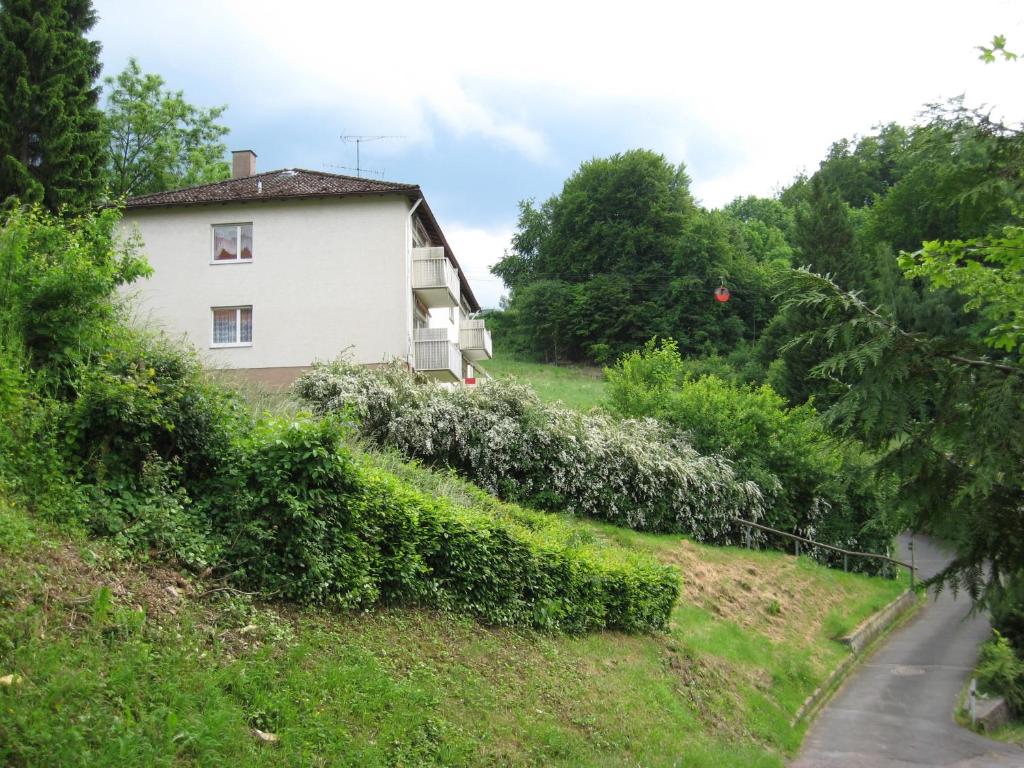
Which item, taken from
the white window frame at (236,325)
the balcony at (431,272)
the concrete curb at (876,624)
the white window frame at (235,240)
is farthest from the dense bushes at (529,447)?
the white window frame at (235,240)

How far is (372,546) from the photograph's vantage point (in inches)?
423

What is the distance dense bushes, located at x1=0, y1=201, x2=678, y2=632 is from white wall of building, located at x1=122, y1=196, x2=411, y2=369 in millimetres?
19403

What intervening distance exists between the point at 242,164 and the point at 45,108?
970cm

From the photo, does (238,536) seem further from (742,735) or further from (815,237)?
(815,237)

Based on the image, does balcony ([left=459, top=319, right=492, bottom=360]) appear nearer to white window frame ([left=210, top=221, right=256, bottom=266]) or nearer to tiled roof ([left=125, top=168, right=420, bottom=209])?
tiled roof ([left=125, top=168, right=420, bottom=209])

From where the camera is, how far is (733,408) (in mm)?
31109

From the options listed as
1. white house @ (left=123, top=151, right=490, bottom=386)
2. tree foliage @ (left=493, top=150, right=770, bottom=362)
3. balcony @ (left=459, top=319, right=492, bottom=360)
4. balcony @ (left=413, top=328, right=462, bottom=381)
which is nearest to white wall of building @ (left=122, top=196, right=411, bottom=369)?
white house @ (left=123, top=151, right=490, bottom=386)

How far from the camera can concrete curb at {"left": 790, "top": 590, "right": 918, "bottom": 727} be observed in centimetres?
1862

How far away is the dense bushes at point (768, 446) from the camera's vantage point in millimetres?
29922

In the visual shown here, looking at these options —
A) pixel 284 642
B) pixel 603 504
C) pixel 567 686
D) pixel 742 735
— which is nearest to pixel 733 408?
pixel 603 504

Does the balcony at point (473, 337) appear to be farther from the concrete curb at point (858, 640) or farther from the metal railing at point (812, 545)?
the concrete curb at point (858, 640)

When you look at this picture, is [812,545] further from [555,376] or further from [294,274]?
[555,376]

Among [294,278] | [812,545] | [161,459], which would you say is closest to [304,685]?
[161,459]

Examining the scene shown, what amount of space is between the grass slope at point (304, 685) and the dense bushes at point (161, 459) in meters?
0.40
